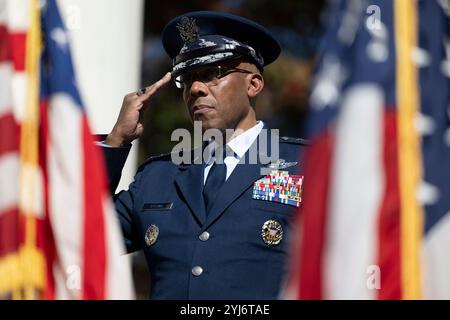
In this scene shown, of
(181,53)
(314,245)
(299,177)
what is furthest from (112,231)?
(181,53)

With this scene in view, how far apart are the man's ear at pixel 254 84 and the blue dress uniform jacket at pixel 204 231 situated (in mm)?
322

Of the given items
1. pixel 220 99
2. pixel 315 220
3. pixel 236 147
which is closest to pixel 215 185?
pixel 236 147

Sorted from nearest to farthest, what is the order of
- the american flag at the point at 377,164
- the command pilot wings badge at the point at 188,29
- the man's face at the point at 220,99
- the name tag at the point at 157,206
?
the american flag at the point at 377,164 < the name tag at the point at 157,206 < the man's face at the point at 220,99 < the command pilot wings badge at the point at 188,29

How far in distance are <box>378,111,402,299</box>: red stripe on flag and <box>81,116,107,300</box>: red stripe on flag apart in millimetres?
836

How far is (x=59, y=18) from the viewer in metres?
3.24

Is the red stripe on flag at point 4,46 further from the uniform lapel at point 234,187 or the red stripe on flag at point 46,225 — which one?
the uniform lapel at point 234,187

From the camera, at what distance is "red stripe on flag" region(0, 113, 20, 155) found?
10.3 feet

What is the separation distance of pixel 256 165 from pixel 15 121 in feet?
3.56

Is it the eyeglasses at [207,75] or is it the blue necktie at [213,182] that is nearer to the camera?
the blue necktie at [213,182]

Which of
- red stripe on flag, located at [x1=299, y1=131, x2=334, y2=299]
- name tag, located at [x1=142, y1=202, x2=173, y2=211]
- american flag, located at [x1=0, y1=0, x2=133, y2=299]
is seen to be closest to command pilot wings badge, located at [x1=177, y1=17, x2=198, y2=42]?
name tag, located at [x1=142, y1=202, x2=173, y2=211]

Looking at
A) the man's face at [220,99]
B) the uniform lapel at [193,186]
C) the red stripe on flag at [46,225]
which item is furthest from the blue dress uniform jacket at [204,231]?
the red stripe on flag at [46,225]

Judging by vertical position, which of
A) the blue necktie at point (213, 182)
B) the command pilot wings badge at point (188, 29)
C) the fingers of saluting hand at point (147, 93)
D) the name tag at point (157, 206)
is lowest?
the name tag at point (157, 206)

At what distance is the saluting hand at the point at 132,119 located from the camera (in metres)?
3.95
